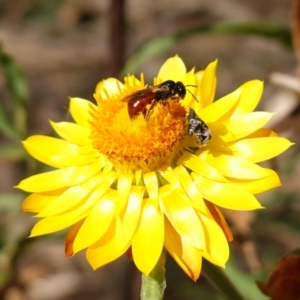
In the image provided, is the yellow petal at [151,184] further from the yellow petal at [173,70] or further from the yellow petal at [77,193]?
the yellow petal at [173,70]

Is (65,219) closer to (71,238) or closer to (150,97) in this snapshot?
(71,238)

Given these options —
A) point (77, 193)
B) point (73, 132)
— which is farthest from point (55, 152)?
point (77, 193)

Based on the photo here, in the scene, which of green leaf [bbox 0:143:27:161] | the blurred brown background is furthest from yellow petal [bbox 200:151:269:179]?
green leaf [bbox 0:143:27:161]

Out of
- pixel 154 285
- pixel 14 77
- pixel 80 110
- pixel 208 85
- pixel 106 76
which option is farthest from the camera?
pixel 106 76

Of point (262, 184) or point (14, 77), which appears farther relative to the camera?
point (14, 77)

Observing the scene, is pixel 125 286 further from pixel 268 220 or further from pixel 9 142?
pixel 9 142

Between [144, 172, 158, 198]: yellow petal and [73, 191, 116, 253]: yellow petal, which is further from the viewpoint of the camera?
[144, 172, 158, 198]: yellow petal

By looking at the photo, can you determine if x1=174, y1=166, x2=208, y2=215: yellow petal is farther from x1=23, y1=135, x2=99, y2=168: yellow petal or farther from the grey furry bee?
x1=23, y1=135, x2=99, y2=168: yellow petal
